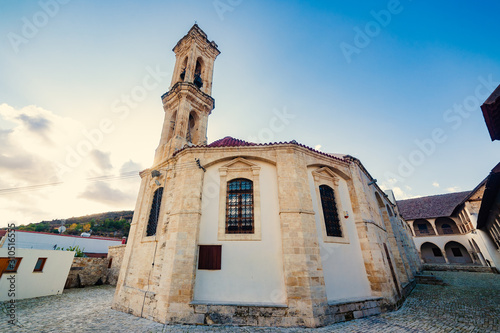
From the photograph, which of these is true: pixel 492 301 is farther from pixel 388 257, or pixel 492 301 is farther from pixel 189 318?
pixel 189 318

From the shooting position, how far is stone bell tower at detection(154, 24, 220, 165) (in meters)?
12.4

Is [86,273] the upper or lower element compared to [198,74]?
lower

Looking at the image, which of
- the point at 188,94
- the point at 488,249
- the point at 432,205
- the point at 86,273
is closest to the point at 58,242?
the point at 86,273

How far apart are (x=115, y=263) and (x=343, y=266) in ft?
57.3

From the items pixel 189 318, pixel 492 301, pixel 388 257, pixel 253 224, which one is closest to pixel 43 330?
pixel 189 318

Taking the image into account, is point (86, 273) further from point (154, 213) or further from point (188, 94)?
point (188, 94)

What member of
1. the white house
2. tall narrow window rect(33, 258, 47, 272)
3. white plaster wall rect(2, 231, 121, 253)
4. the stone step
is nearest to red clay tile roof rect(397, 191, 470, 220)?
the stone step

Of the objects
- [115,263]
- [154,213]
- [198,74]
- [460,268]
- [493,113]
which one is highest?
[198,74]

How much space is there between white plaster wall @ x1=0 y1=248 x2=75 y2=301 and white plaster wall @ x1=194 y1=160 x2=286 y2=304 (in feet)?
35.2

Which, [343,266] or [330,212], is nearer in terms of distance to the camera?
[343,266]

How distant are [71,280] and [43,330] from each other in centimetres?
1117

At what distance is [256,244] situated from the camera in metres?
7.51

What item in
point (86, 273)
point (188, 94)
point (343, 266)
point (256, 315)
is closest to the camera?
point (256, 315)

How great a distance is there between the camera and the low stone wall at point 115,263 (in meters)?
16.0
